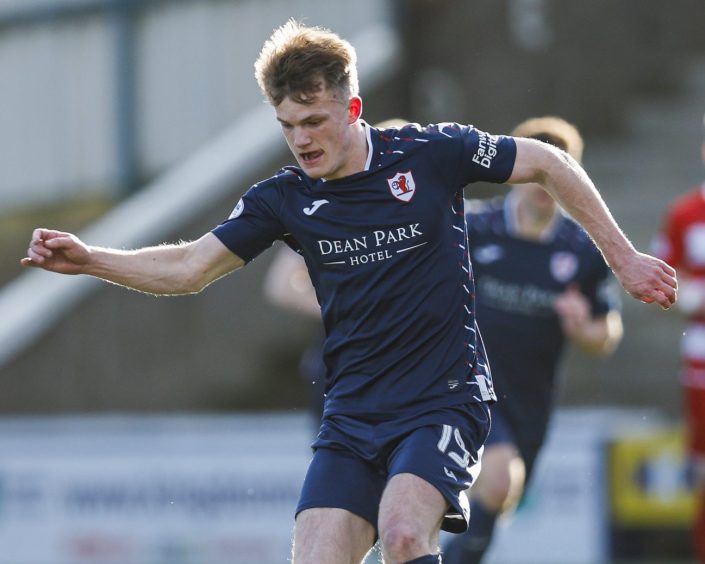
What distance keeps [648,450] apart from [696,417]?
1.02 metres

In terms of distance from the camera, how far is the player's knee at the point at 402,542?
4852 mm

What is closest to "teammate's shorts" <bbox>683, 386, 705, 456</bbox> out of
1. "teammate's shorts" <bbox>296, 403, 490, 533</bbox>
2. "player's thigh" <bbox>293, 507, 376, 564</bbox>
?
"teammate's shorts" <bbox>296, 403, 490, 533</bbox>

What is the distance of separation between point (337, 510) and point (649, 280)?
4.28ft

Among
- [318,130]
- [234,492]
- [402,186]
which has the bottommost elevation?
[234,492]

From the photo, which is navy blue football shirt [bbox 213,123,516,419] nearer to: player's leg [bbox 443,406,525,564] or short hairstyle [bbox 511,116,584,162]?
short hairstyle [bbox 511,116,584,162]

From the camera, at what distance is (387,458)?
5.20 metres

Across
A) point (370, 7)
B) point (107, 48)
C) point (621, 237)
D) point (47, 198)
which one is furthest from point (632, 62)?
point (621, 237)

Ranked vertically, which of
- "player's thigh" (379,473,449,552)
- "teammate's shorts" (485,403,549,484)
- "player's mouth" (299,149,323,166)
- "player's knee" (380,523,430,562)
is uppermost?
"player's mouth" (299,149,323,166)

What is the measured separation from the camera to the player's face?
16.5 feet

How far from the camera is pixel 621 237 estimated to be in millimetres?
5188

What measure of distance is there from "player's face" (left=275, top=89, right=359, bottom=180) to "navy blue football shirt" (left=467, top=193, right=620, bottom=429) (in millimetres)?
2509

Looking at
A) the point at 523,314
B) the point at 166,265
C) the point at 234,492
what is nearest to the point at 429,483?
the point at 166,265

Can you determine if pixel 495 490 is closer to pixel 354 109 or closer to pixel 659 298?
pixel 659 298

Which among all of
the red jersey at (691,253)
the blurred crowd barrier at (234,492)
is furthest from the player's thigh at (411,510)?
the blurred crowd barrier at (234,492)
